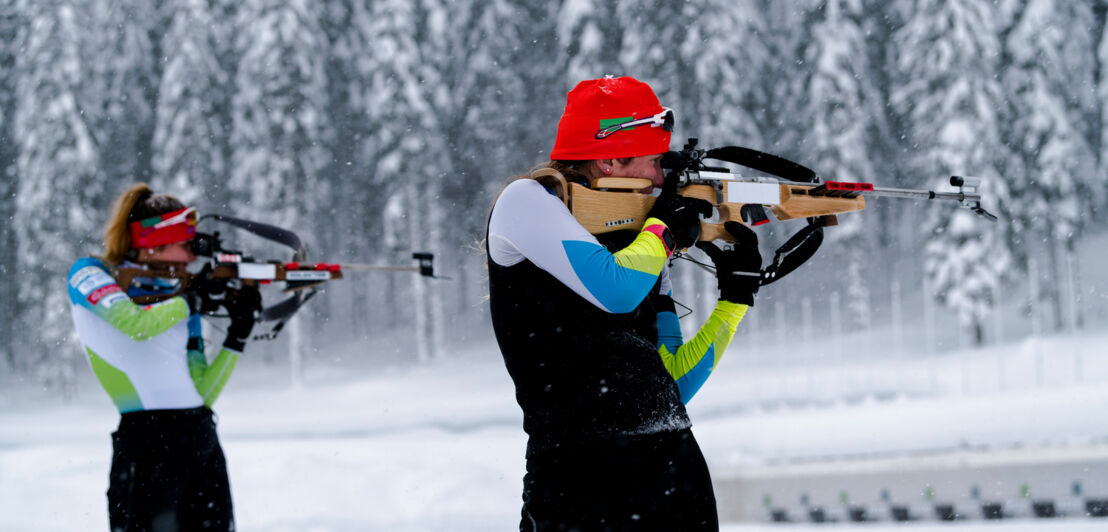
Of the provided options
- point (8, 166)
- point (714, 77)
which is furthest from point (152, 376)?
point (8, 166)

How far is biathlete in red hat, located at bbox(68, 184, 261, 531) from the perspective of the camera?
3301mm

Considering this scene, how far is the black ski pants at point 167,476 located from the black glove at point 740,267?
245cm

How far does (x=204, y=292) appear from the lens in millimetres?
3799

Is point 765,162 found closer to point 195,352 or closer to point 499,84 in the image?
point 195,352

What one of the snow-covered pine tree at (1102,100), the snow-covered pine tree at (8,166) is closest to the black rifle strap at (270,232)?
the snow-covered pine tree at (1102,100)

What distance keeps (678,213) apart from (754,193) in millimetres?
351

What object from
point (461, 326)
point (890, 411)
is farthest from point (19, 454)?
point (461, 326)

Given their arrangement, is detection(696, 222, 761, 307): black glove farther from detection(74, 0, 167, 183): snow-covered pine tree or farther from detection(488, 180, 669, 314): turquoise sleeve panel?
detection(74, 0, 167, 183): snow-covered pine tree

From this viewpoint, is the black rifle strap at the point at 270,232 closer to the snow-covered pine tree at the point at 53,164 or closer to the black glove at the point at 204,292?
the black glove at the point at 204,292

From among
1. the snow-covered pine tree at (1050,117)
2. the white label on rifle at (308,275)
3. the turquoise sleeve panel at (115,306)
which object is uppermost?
the snow-covered pine tree at (1050,117)

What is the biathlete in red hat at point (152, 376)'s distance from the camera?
10.8 ft

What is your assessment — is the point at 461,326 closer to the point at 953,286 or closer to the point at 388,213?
the point at 388,213

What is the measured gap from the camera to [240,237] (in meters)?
17.3

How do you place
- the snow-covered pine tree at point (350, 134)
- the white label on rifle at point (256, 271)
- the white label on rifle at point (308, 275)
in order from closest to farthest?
the white label on rifle at point (256, 271), the white label on rifle at point (308, 275), the snow-covered pine tree at point (350, 134)
